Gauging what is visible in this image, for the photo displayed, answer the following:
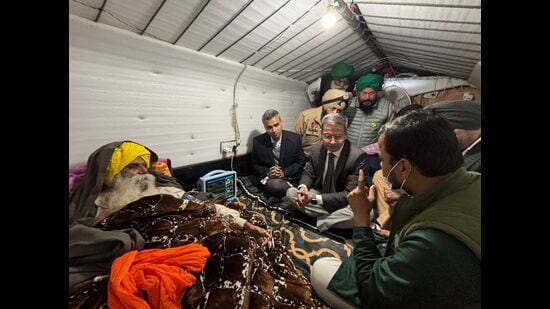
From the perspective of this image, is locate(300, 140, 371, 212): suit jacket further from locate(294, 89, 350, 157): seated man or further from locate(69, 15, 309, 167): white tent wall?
locate(69, 15, 309, 167): white tent wall

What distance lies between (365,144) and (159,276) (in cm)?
230

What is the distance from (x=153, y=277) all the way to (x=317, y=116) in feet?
7.97

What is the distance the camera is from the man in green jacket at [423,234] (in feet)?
1.49

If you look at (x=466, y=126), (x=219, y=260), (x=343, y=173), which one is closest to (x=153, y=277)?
(x=219, y=260)

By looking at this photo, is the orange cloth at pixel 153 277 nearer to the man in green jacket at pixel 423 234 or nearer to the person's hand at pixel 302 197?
the man in green jacket at pixel 423 234

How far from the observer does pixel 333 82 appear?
2.62m

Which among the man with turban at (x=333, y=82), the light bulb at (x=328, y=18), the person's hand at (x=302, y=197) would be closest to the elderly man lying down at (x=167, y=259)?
the person's hand at (x=302, y=197)

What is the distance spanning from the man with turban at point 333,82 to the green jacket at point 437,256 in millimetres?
2180

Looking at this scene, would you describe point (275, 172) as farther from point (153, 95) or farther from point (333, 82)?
point (333, 82)

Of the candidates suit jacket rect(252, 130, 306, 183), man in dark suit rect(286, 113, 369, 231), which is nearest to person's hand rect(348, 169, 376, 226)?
man in dark suit rect(286, 113, 369, 231)

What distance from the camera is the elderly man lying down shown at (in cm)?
65
